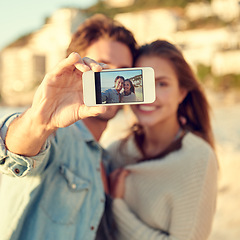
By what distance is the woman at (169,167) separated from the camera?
223 cm

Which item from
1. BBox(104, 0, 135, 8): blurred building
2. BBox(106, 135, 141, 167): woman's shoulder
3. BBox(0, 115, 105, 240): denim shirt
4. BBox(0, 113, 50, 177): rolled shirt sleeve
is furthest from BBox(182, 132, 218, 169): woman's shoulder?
BBox(104, 0, 135, 8): blurred building

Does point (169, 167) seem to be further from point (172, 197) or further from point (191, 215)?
point (191, 215)

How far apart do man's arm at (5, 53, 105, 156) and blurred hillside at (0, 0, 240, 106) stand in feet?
67.3

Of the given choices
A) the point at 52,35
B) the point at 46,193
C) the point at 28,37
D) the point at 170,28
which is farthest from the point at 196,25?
the point at 46,193

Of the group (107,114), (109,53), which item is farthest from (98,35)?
(107,114)

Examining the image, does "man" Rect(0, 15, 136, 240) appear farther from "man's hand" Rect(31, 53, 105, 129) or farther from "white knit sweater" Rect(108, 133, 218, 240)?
"white knit sweater" Rect(108, 133, 218, 240)

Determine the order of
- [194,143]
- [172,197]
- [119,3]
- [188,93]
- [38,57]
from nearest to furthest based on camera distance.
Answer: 1. [172,197]
2. [194,143]
3. [188,93]
4. [38,57]
5. [119,3]

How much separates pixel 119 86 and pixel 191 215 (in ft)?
3.88

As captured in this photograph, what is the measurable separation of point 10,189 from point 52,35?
108 ft

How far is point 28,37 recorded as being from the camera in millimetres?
42094

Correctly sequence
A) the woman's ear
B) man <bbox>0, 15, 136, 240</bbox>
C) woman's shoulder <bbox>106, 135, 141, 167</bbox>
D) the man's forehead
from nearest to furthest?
man <bbox>0, 15, 136, 240</bbox>
the man's forehead
the woman's ear
woman's shoulder <bbox>106, 135, 141, 167</bbox>

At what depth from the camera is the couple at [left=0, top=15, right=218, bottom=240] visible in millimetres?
1531

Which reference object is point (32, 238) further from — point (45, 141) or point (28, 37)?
point (28, 37)

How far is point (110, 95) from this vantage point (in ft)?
4.67
